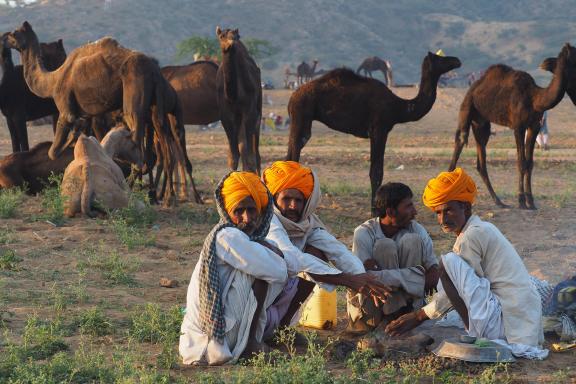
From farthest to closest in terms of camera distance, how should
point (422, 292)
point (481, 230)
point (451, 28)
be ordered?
1. point (451, 28)
2. point (422, 292)
3. point (481, 230)

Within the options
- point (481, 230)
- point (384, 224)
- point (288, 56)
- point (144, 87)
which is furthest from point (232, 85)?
point (288, 56)

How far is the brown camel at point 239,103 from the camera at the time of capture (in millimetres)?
11617

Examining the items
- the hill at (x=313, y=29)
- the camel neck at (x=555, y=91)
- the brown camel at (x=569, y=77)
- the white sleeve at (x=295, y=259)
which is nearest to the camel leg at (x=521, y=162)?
the camel neck at (x=555, y=91)

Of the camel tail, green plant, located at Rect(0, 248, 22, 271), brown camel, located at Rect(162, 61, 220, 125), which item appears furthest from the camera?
brown camel, located at Rect(162, 61, 220, 125)

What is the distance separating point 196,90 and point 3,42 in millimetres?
2818

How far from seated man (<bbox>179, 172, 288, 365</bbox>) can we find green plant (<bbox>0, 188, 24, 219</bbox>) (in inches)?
216

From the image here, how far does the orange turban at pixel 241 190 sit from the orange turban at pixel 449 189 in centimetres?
99

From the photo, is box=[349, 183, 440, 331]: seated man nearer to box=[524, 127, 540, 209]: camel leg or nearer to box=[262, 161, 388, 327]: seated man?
box=[262, 161, 388, 327]: seated man

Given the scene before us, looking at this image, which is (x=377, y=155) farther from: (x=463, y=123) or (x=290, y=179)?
(x=290, y=179)

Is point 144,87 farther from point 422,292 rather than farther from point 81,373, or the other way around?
point 81,373

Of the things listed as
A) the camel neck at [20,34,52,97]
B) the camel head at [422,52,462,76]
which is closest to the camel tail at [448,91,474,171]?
the camel head at [422,52,462,76]

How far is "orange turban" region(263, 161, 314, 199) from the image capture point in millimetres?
5684

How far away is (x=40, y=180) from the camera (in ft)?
38.3

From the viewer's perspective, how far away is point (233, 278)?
522 centimetres
